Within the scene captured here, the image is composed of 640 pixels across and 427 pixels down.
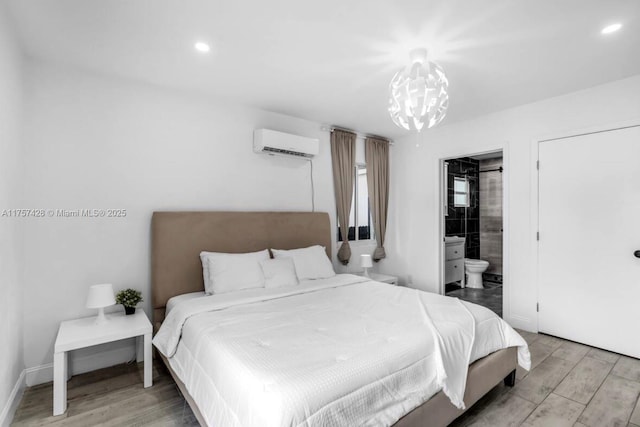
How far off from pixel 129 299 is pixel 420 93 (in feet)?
9.06

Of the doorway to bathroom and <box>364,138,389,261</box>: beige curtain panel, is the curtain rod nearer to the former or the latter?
<box>364,138,389,261</box>: beige curtain panel

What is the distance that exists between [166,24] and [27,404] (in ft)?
8.95

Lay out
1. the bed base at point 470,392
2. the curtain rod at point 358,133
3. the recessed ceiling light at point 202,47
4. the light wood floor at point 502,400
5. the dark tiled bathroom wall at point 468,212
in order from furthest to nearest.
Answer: the dark tiled bathroom wall at point 468,212, the curtain rod at point 358,133, the recessed ceiling light at point 202,47, the light wood floor at point 502,400, the bed base at point 470,392

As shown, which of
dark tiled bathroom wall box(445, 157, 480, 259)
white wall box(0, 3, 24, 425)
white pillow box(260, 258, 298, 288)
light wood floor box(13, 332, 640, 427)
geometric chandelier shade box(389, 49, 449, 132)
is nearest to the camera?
white wall box(0, 3, 24, 425)

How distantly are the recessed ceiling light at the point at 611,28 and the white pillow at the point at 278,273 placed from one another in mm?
2999

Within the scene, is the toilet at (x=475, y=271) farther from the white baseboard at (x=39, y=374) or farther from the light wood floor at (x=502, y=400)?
the white baseboard at (x=39, y=374)

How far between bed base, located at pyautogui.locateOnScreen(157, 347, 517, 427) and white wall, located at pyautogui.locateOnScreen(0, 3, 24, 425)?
92 cm

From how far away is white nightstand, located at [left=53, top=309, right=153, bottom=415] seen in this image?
6.73ft

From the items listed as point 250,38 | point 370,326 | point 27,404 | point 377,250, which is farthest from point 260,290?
point 377,250

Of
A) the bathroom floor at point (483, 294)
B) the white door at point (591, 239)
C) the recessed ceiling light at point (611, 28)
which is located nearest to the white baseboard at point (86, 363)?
the white door at point (591, 239)

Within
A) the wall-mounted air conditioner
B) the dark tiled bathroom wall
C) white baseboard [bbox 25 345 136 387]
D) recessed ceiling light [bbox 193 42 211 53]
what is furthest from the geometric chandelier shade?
the dark tiled bathroom wall

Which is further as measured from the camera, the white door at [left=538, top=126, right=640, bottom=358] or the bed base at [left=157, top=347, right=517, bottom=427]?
the white door at [left=538, top=126, right=640, bottom=358]

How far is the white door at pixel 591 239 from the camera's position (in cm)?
285

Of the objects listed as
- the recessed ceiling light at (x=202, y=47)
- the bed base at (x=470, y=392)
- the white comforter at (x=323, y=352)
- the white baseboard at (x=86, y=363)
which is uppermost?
the recessed ceiling light at (x=202, y=47)
